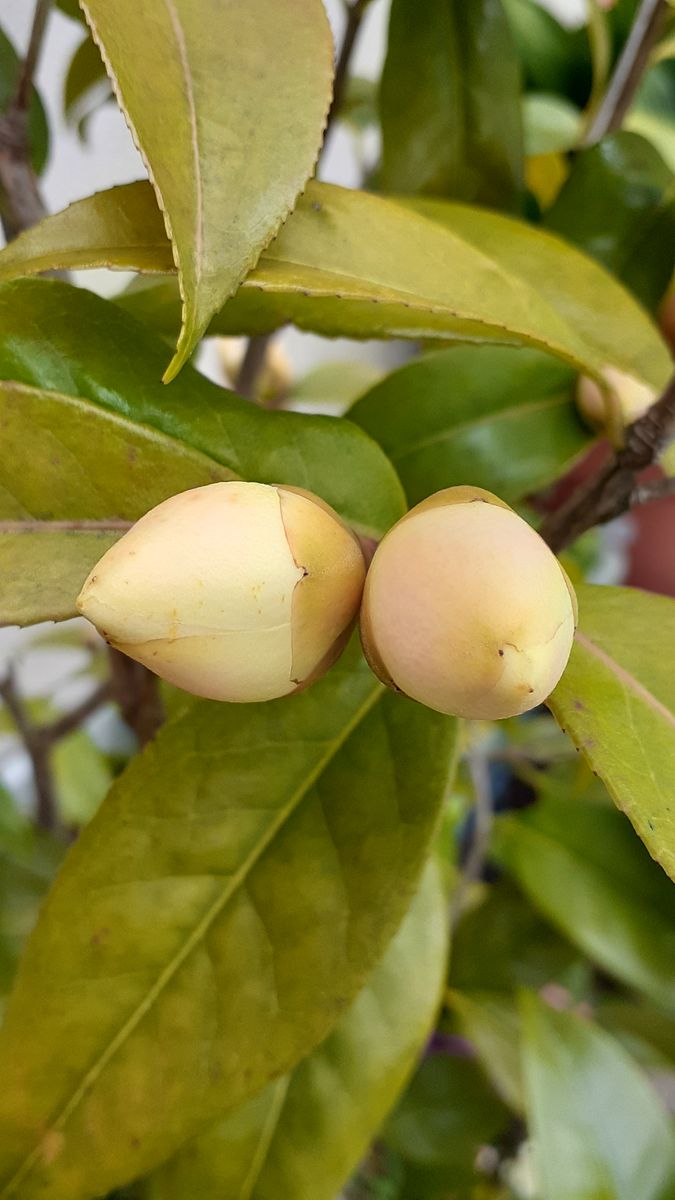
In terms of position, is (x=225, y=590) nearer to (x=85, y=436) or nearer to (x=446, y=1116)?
(x=85, y=436)

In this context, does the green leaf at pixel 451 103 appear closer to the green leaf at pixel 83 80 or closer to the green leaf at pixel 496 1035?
the green leaf at pixel 83 80

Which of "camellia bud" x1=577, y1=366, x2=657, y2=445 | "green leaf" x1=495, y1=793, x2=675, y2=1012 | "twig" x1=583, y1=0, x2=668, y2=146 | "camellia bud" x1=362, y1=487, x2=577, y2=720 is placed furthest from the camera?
"green leaf" x1=495, y1=793, x2=675, y2=1012

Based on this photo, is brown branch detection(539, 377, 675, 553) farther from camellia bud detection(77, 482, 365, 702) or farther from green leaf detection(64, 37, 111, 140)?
green leaf detection(64, 37, 111, 140)

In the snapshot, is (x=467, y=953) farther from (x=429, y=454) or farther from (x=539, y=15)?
(x=539, y=15)

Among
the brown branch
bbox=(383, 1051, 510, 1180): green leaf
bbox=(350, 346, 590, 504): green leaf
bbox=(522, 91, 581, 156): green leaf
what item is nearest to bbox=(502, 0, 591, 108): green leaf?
bbox=(522, 91, 581, 156): green leaf

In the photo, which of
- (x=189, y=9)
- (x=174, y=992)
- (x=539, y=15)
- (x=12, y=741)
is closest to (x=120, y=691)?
(x=174, y=992)

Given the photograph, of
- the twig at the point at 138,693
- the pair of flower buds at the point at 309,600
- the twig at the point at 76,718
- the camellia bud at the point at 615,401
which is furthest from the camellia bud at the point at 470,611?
the twig at the point at 76,718

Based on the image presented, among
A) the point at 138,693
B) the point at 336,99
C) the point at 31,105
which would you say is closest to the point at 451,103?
the point at 336,99
